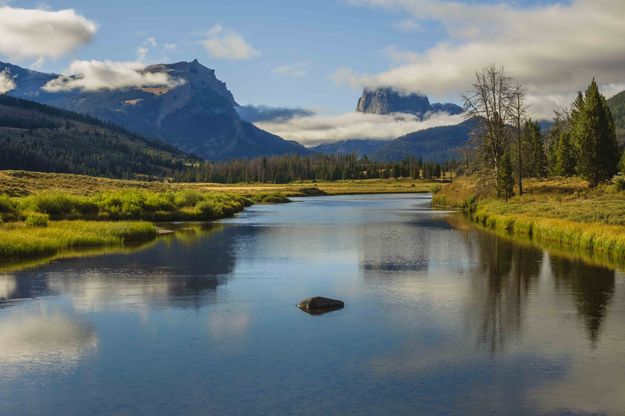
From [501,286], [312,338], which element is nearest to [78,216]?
[501,286]

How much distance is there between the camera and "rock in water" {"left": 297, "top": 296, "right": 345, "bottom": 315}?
87.5 feet

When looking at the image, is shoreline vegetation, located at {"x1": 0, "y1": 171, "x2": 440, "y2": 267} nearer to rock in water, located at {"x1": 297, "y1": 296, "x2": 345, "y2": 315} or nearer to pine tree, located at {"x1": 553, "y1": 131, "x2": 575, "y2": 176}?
rock in water, located at {"x1": 297, "y1": 296, "x2": 345, "y2": 315}

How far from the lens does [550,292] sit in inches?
1185

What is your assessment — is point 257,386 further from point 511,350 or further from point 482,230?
point 482,230

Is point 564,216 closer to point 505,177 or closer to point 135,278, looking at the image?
point 505,177

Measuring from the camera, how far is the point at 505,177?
3051 inches

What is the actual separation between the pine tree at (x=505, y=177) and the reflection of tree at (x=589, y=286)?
3795cm

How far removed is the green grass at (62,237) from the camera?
4242 centimetres

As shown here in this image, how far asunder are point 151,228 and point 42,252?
1519 centimetres

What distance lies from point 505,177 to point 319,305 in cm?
5660

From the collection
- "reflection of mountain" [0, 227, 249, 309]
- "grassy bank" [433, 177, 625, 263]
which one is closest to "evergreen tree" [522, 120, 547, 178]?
"grassy bank" [433, 177, 625, 263]

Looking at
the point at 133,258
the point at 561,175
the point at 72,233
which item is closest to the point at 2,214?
the point at 72,233

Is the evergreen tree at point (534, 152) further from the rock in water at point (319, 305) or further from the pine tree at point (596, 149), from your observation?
the rock in water at point (319, 305)

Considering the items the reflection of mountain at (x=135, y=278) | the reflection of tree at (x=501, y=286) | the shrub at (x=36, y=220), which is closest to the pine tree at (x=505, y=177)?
the reflection of tree at (x=501, y=286)
